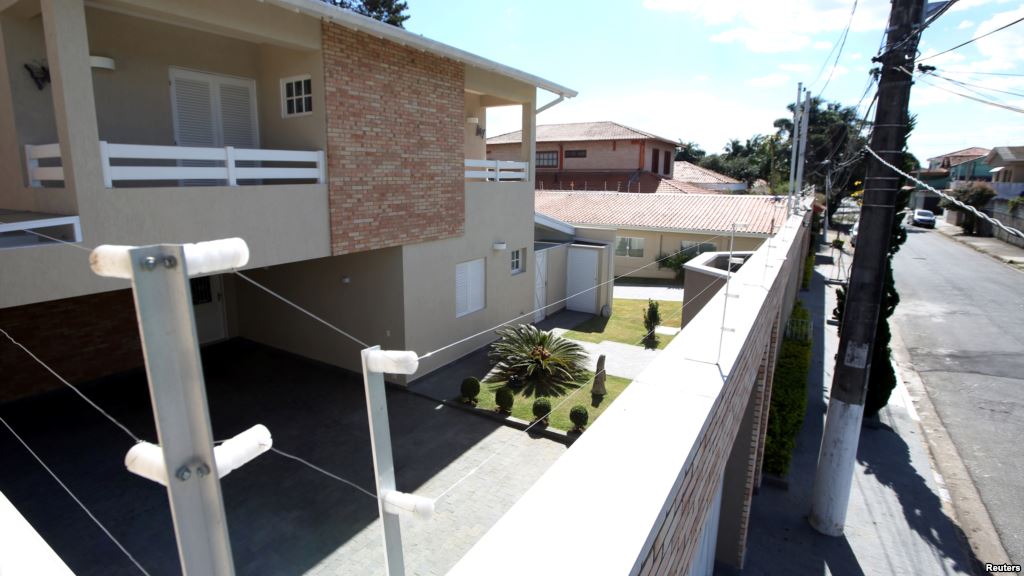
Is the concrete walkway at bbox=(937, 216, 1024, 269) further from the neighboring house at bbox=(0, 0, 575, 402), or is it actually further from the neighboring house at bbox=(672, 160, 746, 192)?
the neighboring house at bbox=(0, 0, 575, 402)

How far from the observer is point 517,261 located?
16.9 meters

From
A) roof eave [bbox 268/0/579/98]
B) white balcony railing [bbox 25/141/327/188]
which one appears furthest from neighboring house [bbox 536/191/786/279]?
white balcony railing [bbox 25/141/327/188]

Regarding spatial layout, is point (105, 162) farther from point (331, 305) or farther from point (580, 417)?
point (580, 417)

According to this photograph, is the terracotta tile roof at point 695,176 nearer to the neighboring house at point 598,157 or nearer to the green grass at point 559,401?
the neighboring house at point 598,157

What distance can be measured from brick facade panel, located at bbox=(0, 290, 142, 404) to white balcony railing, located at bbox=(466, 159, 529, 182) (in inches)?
315

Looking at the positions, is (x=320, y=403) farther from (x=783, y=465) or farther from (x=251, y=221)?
(x=783, y=465)

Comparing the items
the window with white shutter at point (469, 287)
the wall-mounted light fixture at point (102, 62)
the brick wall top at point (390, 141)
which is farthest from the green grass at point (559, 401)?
the wall-mounted light fixture at point (102, 62)

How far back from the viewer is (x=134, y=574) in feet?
21.8

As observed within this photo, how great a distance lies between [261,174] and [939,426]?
1536 cm

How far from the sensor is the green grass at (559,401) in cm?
1108

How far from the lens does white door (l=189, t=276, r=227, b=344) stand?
14141 millimetres

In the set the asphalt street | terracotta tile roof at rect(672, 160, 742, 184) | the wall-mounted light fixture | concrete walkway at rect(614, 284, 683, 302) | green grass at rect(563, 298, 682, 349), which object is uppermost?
the wall-mounted light fixture

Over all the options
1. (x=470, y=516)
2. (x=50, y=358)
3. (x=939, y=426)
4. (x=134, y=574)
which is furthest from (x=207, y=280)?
(x=939, y=426)

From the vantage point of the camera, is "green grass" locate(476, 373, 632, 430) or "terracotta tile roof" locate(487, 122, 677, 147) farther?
"terracotta tile roof" locate(487, 122, 677, 147)
